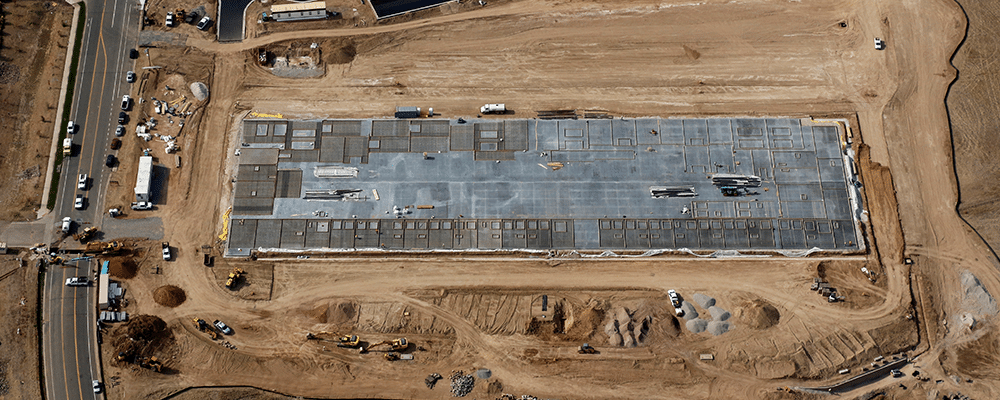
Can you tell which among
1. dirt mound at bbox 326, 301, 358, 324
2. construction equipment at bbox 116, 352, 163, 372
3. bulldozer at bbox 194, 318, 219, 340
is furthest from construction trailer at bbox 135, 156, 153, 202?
dirt mound at bbox 326, 301, 358, 324

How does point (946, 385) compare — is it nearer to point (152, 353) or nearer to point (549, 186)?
point (549, 186)

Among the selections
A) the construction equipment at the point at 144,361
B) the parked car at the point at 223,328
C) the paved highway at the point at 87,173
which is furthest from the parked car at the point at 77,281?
the parked car at the point at 223,328

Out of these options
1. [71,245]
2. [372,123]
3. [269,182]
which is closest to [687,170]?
[372,123]

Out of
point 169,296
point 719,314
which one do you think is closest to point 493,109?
point 719,314

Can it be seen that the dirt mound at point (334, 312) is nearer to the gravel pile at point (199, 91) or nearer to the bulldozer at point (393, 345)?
the bulldozer at point (393, 345)

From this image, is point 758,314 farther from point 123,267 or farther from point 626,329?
point 123,267

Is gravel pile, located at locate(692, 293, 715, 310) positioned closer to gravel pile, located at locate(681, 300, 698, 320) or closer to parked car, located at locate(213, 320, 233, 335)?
→ gravel pile, located at locate(681, 300, 698, 320)
